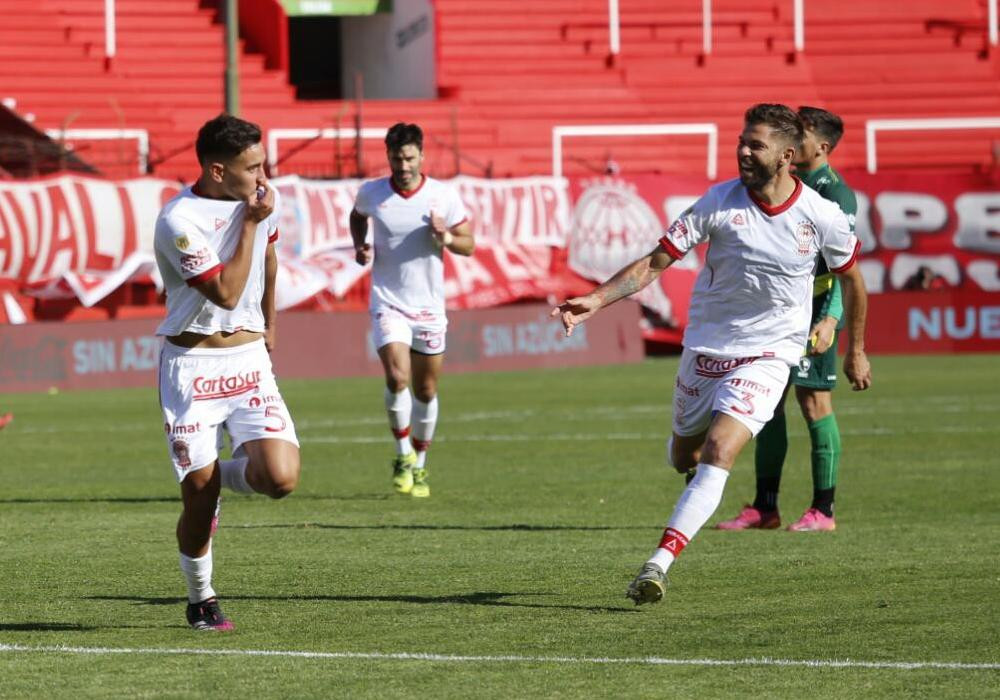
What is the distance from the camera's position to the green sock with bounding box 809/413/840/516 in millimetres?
10664

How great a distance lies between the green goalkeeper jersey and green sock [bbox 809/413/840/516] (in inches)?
27.2

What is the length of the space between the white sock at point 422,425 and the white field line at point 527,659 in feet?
20.1

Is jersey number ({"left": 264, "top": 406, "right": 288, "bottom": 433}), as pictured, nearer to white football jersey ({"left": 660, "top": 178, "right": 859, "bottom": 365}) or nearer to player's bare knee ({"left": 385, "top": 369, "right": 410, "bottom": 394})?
white football jersey ({"left": 660, "top": 178, "right": 859, "bottom": 365})

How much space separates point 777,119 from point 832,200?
2.32 metres

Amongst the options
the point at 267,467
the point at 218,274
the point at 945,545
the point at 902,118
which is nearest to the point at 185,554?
the point at 267,467

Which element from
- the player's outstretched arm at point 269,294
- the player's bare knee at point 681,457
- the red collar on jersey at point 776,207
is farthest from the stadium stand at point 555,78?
the red collar on jersey at point 776,207

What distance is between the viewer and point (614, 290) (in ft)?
25.8

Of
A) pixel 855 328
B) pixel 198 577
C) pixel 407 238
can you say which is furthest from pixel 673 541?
pixel 407 238

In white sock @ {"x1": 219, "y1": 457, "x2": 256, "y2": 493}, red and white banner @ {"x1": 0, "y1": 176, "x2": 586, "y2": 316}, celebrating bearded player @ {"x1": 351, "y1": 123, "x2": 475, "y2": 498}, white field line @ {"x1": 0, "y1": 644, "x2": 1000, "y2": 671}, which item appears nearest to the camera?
white field line @ {"x1": 0, "y1": 644, "x2": 1000, "y2": 671}

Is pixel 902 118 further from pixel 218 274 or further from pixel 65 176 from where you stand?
pixel 218 274

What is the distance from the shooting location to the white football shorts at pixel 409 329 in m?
12.9

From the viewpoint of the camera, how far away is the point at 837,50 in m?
39.9

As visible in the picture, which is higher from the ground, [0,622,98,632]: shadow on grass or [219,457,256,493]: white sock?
[219,457,256,493]: white sock

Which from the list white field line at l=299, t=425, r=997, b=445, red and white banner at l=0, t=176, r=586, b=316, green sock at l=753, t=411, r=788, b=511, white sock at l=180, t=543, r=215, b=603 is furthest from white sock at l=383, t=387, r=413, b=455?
red and white banner at l=0, t=176, r=586, b=316
